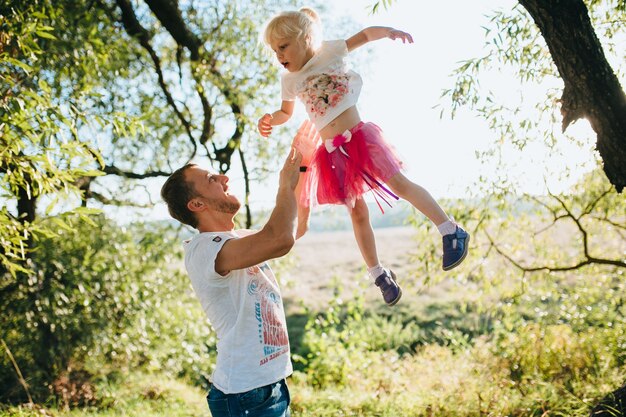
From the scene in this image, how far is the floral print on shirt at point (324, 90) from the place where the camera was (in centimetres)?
236

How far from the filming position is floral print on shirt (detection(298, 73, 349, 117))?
2363 mm

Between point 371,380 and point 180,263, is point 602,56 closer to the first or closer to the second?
point 371,380

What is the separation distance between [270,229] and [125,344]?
525 centimetres

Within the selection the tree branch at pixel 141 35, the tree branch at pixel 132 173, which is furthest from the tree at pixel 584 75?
the tree branch at pixel 132 173

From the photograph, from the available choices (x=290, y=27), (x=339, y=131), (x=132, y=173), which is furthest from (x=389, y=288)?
(x=132, y=173)

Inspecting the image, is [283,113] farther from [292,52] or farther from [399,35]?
[399,35]

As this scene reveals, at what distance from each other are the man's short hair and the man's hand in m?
A: 0.43

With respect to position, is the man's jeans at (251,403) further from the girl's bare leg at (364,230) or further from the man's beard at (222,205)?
the girl's bare leg at (364,230)

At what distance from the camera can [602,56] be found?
2.43 m

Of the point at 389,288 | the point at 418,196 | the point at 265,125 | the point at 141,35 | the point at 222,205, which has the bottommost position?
the point at 389,288

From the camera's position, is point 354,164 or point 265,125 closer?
point 354,164

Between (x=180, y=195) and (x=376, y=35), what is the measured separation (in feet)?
2.97

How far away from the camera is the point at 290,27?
7.62 feet

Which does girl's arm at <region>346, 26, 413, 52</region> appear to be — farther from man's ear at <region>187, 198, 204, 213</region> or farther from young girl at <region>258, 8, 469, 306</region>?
man's ear at <region>187, 198, 204, 213</region>
